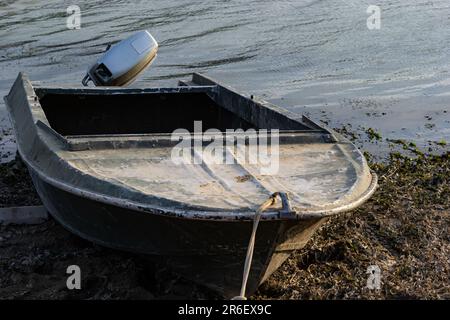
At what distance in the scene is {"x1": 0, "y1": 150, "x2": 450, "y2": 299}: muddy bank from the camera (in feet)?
15.5

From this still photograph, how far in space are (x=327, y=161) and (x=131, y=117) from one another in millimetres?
2924

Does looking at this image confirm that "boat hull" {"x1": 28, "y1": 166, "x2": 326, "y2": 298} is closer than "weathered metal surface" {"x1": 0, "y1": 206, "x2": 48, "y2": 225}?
Yes

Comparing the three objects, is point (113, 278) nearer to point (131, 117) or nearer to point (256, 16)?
point (131, 117)

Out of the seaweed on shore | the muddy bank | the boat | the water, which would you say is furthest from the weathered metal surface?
the water

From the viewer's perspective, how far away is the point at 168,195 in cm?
405

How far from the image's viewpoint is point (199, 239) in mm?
4160

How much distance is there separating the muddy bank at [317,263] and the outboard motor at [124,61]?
1.87m

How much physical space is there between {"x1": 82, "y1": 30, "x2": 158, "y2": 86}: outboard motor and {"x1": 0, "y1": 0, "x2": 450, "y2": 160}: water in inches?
57.9

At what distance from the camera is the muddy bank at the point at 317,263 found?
4.73m

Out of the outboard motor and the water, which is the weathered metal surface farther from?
the water

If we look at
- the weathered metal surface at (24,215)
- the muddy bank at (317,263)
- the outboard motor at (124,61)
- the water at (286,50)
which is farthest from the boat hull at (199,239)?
the water at (286,50)

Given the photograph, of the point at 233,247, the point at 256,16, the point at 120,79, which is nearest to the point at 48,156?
the point at 233,247

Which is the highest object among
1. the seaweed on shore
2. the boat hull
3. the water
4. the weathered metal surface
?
the boat hull

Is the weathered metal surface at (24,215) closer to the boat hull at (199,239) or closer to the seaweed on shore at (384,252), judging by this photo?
the boat hull at (199,239)
